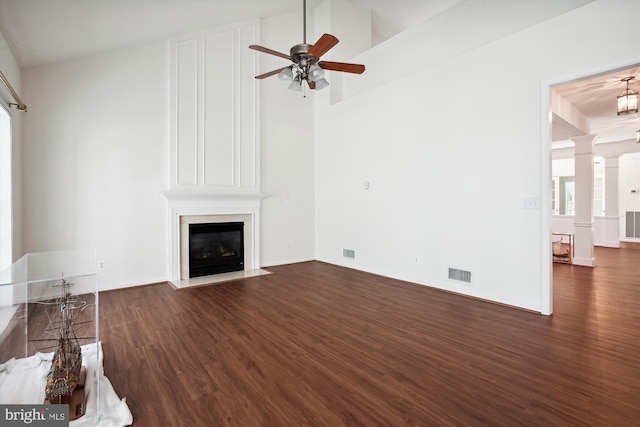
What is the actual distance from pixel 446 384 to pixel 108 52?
558cm

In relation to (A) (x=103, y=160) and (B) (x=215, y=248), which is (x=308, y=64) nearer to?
(A) (x=103, y=160)

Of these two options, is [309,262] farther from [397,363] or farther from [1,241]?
[1,241]

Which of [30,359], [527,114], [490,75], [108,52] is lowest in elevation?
[30,359]

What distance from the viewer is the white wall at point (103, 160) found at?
12.6ft

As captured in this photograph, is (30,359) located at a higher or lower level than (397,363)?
higher

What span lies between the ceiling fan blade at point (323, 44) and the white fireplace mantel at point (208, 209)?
293 centimetres

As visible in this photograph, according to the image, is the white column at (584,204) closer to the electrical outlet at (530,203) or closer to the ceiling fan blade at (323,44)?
the electrical outlet at (530,203)

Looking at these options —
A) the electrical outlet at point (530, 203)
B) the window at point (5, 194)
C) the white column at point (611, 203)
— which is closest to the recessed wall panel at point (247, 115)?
the window at point (5, 194)

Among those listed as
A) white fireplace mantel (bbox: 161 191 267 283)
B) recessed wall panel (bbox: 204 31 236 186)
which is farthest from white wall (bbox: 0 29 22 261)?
recessed wall panel (bbox: 204 31 236 186)

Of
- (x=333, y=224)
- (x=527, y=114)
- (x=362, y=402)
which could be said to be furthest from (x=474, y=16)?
(x=362, y=402)

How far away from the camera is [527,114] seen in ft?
11.1

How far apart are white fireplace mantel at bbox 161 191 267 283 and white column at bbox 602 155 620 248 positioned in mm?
9879

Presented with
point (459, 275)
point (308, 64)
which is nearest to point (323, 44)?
point (308, 64)

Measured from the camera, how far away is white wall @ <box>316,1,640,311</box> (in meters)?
3.16
